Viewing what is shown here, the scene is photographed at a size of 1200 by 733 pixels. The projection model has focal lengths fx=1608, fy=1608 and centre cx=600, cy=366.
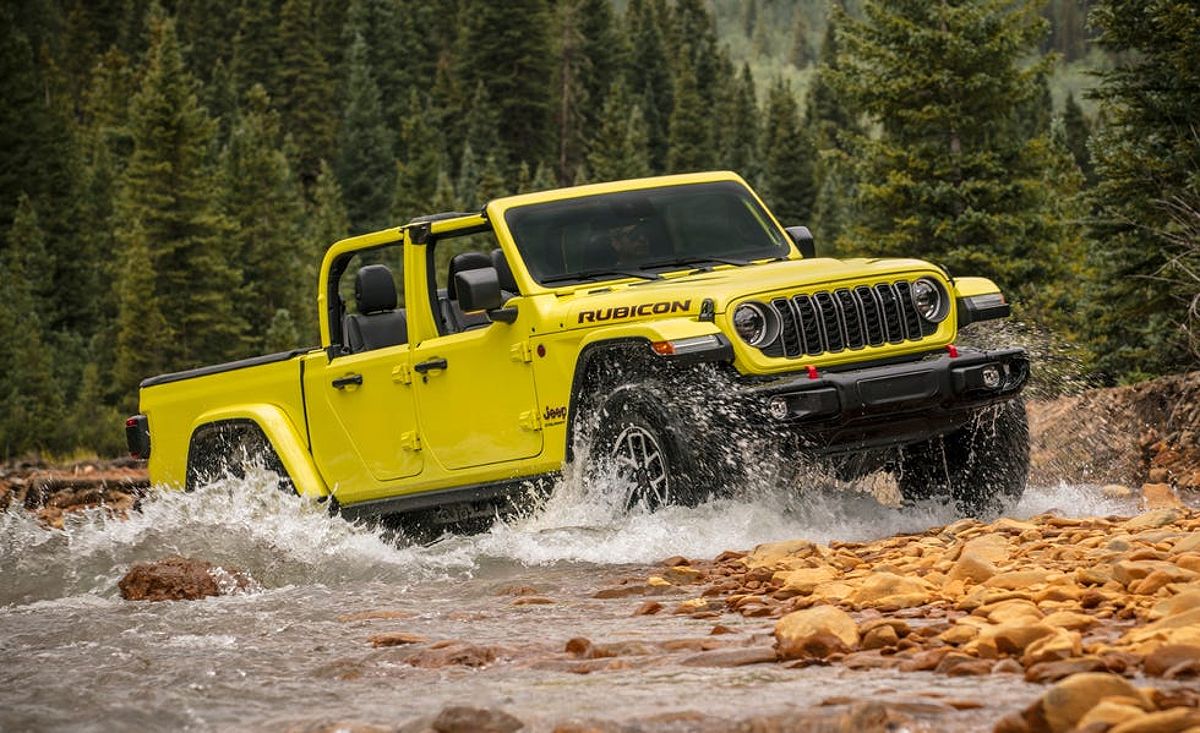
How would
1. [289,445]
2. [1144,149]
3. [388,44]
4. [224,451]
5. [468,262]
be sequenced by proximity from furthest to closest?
[388,44], [1144,149], [224,451], [289,445], [468,262]

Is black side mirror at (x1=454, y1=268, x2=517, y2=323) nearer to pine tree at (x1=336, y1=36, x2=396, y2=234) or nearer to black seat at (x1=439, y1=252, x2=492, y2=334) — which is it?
black seat at (x1=439, y1=252, x2=492, y2=334)

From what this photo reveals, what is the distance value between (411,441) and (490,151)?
8256cm

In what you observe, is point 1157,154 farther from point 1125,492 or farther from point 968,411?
point 968,411

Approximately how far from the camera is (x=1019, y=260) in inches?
1062

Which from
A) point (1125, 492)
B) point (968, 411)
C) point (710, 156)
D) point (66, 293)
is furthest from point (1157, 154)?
point (710, 156)

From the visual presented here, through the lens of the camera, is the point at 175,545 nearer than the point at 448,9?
Yes

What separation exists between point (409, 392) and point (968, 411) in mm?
3191

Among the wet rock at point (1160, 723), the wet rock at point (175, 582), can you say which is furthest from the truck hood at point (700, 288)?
the wet rock at point (1160, 723)

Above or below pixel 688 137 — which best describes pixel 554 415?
below

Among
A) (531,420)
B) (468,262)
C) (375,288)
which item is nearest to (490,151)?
(375,288)

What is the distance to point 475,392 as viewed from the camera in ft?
29.3

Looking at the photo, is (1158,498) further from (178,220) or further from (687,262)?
(178,220)

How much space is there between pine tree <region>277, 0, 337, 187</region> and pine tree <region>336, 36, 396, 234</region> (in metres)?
3.04

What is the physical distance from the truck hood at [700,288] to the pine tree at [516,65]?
3774 inches
